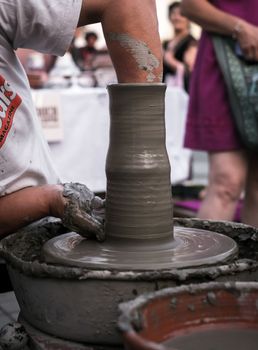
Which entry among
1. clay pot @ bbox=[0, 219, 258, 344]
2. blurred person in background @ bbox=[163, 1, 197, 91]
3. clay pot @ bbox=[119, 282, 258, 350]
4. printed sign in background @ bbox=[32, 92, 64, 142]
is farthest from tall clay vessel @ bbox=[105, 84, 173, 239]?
blurred person in background @ bbox=[163, 1, 197, 91]

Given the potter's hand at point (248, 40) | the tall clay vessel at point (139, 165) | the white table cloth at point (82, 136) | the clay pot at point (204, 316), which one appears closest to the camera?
the clay pot at point (204, 316)

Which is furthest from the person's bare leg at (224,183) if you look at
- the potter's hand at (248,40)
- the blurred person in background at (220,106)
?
the potter's hand at (248,40)

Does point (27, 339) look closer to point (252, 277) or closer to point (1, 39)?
point (252, 277)

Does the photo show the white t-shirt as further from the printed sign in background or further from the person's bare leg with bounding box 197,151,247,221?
the printed sign in background

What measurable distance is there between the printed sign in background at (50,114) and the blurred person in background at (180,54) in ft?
8.60

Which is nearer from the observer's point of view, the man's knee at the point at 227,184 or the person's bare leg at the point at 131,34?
the person's bare leg at the point at 131,34

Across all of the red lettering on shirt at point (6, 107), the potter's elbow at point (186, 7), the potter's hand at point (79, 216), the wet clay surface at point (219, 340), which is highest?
the potter's elbow at point (186, 7)

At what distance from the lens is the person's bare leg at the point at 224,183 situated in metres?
2.28

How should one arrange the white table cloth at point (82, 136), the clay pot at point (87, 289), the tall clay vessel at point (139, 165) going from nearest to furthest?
the clay pot at point (87, 289), the tall clay vessel at point (139, 165), the white table cloth at point (82, 136)

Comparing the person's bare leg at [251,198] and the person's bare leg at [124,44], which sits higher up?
the person's bare leg at [124,44]

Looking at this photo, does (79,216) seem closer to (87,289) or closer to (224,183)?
(87,289)

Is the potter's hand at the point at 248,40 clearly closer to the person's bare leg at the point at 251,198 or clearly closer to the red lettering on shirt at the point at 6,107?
the person's bare leg at the point at 251,198

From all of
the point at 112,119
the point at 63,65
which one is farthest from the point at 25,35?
the point at 63,65

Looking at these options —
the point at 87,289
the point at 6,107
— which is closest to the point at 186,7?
the point at 6,107
